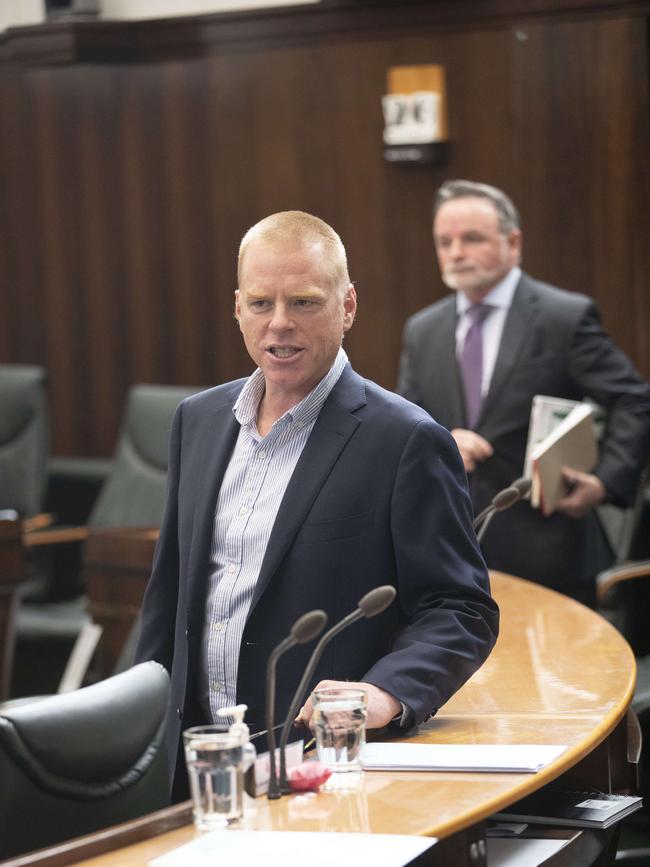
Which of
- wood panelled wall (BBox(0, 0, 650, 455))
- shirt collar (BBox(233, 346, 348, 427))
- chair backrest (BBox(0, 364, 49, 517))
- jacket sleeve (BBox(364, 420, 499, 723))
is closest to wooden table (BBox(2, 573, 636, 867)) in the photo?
jacket sleeve (BBox(364, 420, 499, 723))

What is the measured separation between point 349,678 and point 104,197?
15.2 feet

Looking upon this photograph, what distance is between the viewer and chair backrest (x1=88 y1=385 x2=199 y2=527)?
18.9ft

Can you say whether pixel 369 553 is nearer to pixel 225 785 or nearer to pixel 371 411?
pixel 371 411

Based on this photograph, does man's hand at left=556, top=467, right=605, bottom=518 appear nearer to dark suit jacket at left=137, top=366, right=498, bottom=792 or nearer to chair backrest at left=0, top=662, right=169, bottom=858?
dark suit jacket at left=137, top=366, right=498, bottom=792

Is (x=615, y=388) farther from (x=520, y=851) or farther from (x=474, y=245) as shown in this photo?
(x=520, y=851)

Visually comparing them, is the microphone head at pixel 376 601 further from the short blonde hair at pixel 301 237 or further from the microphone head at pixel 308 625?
the short blonde hair at pixel 301 237

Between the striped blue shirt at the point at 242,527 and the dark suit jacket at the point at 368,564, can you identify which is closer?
the dark suit jacket at the point at 368,564

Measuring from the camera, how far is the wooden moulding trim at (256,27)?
17.7 ft

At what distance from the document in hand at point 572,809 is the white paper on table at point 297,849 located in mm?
518

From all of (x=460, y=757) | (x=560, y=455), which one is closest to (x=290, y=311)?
(x=460, y=757)

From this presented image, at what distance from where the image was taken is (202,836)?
6.34 ft

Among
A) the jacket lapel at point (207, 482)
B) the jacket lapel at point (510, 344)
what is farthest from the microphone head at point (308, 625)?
the jacket lapel at point (510, 344)

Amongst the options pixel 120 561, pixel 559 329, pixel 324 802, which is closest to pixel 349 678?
pixel 324 802

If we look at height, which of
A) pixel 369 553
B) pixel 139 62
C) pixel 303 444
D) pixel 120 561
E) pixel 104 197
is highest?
pixel 139 62
